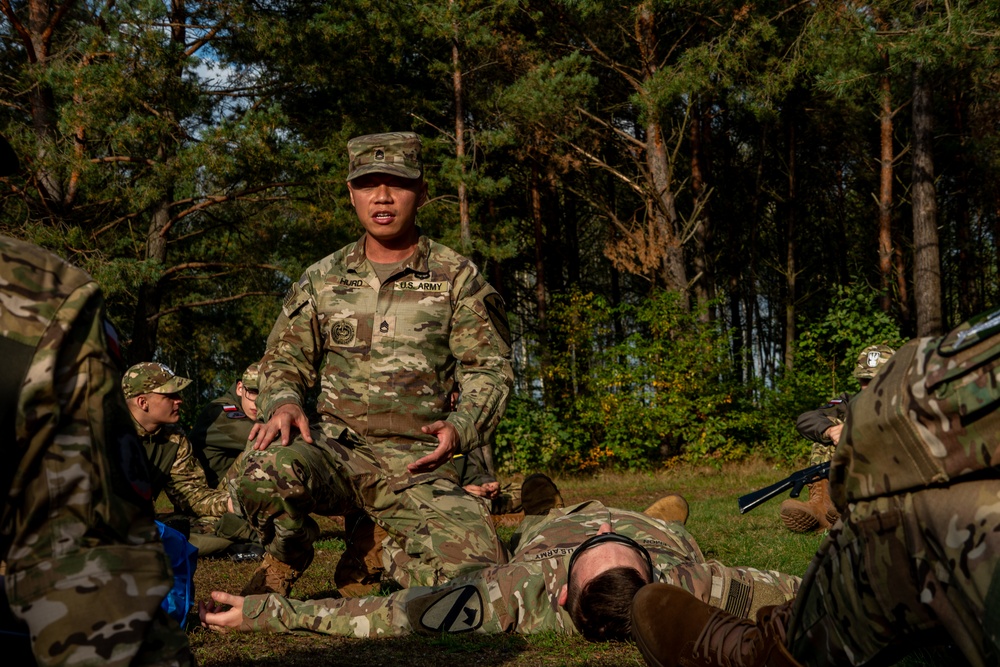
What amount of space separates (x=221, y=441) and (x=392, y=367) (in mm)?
3509

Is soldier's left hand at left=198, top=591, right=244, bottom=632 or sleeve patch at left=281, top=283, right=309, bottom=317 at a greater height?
sleeve patch at left=281, top=283, right=309, bottom=317

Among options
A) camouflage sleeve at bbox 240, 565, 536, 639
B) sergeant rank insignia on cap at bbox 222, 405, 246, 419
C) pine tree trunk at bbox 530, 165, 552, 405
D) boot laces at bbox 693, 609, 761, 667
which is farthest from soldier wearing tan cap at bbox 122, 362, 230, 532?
pine tree trunk at bbox 530, 165, 552, 405

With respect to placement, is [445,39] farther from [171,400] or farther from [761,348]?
[761,348]

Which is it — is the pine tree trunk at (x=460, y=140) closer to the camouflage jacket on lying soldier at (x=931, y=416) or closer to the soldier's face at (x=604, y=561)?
the soldier's face at (x=604, y=561)

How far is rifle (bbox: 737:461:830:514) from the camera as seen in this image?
17.4ft

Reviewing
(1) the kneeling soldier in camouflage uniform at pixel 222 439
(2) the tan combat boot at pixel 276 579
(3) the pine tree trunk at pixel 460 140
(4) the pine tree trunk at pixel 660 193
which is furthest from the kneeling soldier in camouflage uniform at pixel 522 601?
(4) the pine tree trunk at pixel 660 193

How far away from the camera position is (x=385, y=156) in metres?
4.95

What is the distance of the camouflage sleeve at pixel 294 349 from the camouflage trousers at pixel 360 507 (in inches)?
11.3

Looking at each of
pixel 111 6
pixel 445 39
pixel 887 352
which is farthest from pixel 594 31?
pixel 887 352

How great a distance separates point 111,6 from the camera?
1491 centimetres

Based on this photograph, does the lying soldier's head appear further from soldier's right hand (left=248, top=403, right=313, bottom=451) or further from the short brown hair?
soldier's right hand (left=248, top=403, right=313, bottom=451)

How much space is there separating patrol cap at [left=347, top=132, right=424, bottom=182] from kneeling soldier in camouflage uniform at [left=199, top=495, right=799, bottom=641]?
2.02m

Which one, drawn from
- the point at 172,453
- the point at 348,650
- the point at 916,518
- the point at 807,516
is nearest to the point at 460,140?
the point at 172,453

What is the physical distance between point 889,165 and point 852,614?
2058 centimetres
